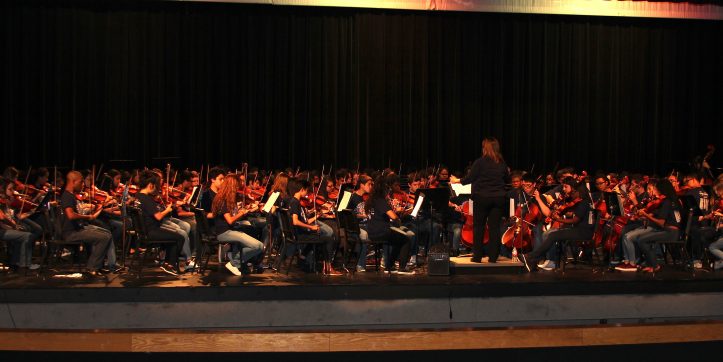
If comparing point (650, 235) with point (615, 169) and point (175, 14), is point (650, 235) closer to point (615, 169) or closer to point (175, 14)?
point (615, 169)

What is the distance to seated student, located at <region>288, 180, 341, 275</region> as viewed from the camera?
9969 millimetres

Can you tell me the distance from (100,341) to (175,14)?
15.7 m

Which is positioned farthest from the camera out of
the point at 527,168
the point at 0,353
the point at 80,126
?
the point at 527,168

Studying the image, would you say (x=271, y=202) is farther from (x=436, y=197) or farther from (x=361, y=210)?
(x=436, y=197)

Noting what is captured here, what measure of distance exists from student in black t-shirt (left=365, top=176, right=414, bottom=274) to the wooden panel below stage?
6.19 m

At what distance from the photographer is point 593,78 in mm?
19969

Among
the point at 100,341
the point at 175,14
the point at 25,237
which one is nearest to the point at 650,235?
the point at 25,237

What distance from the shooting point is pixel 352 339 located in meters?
3.63

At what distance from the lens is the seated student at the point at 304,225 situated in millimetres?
9969

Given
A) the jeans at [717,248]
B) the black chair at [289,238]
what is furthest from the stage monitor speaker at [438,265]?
the jeans at [717,248]

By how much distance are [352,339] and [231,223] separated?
6.30 meters

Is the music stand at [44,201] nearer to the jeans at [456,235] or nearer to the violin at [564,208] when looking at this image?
the jeans at [456,235]

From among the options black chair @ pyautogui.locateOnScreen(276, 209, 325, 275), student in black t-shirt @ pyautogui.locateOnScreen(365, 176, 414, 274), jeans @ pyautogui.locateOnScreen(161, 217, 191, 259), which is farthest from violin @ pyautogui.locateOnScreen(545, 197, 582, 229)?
jeans @ pyautogui.locateOnScreen(161, 217, 191, 259)

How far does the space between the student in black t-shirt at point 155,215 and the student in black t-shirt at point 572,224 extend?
3.87 metres
